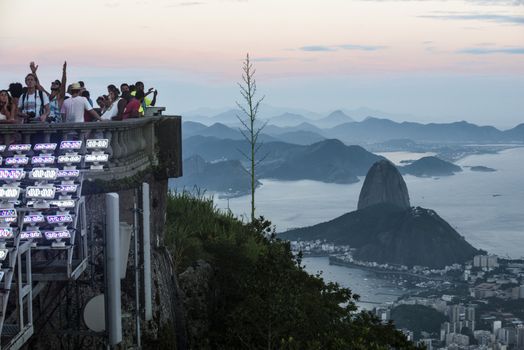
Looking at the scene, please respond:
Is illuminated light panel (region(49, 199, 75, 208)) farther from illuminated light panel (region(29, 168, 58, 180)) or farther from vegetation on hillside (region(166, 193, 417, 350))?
vegetation on hillside (region(166, 193, 417, 350))

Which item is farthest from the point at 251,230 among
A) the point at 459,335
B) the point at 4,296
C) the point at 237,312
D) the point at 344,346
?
the point at 459,335

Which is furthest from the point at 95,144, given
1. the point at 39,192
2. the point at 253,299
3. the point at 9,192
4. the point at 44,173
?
the point at 253,299

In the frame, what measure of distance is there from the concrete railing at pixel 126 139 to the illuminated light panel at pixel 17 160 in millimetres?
553

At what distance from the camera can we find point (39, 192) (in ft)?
39.6

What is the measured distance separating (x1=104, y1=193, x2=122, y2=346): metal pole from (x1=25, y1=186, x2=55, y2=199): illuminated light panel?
30.9 inches

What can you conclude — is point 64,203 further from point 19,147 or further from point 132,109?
point 132,109

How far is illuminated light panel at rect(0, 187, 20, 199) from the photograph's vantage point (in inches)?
456

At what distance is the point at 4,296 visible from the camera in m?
10.4

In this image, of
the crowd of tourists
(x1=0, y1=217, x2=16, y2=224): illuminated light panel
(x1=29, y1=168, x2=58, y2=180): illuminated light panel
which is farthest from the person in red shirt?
(x1=0, y1=217, x2=16, y2=224): illuminated light panel

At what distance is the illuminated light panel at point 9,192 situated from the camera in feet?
38.0

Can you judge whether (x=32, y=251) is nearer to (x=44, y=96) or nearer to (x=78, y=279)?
(x=78, y=279)

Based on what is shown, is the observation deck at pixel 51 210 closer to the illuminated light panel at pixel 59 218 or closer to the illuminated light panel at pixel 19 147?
the illuminated light panel at pixel 59 218

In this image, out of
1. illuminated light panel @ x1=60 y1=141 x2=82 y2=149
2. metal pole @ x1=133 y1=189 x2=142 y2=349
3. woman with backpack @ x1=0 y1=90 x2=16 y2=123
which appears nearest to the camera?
illuminated light panel @ x1=60 y1=141 x2=82 y2=149

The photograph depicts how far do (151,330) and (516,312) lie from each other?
6460 inches
